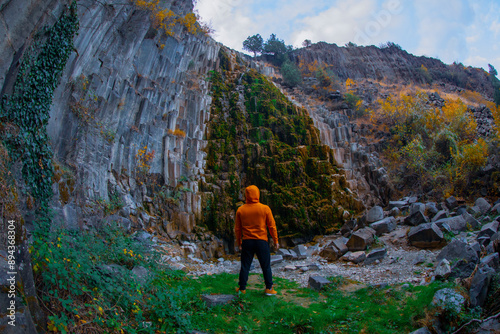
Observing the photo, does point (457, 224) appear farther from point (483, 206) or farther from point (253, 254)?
point (253, 254)

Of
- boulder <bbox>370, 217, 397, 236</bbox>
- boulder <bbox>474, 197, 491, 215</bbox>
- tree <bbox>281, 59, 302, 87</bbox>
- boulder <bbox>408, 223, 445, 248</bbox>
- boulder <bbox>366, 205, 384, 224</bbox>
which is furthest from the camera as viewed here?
tree <bbox>281, 59, 302, 87</bbox>

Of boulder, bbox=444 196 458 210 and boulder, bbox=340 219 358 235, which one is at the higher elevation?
boulder, bbox=444 196 458 210

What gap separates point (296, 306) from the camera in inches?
207

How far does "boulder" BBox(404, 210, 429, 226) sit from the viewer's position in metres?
11.8

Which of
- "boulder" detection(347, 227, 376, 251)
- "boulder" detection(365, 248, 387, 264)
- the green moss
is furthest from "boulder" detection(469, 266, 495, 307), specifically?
the green moss

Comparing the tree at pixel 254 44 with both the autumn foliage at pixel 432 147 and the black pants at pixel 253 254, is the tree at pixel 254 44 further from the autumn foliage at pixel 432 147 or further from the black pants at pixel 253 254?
the black pants at pixel 253 254

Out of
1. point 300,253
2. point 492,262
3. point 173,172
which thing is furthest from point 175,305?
point 173,172

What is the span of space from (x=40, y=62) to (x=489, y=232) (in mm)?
11778

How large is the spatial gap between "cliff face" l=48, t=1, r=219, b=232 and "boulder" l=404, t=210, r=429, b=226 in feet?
30.1

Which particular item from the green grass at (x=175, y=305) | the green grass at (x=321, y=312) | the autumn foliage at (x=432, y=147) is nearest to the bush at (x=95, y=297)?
the green grass at (x=175, y=305)

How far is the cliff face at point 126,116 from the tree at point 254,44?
23889 mm

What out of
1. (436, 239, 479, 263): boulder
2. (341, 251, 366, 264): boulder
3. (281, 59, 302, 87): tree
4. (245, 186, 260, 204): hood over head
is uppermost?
(281, 59, 302, 87): tree

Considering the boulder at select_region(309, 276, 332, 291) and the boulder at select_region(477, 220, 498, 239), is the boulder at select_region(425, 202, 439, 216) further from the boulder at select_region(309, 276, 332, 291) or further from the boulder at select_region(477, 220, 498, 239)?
the boulder at select_region(309, 276, 332, 291)

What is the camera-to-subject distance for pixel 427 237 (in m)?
9.37
